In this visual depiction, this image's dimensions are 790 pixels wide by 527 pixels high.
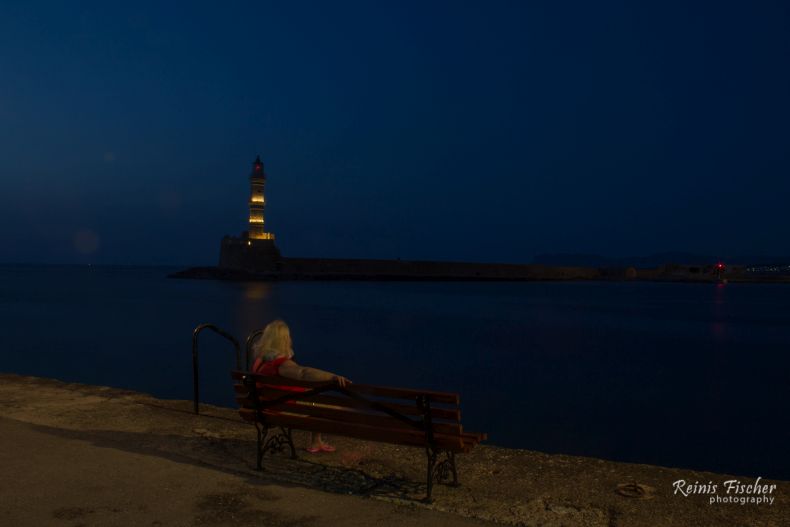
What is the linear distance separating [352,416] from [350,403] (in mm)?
109

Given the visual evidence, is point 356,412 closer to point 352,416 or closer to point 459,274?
point 352,416

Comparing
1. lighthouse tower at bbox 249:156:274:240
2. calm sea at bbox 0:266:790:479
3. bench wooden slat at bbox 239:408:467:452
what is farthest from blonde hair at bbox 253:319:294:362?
lighthouse tower at bbox 249:156:274:240

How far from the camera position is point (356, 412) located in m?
4.61

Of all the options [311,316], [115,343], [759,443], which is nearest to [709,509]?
[759,443]

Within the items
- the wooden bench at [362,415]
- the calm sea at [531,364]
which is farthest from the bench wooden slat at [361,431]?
the calm sea at [531,364]

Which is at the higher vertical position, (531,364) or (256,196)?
(256,196)

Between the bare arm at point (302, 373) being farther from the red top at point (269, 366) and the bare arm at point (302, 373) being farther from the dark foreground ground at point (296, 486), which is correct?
the dark foreground ground at point (296, 486)

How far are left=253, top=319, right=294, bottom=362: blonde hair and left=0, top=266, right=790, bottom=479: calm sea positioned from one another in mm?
6342

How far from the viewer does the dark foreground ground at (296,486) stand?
395 cm

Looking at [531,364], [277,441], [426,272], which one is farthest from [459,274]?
[277,441]

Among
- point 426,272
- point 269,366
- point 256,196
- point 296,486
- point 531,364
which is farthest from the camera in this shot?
point 426,272

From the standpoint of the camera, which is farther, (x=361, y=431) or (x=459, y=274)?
(x=459, y=274)

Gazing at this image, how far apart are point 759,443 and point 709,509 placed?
26.7ft

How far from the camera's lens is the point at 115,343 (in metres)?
24.9
